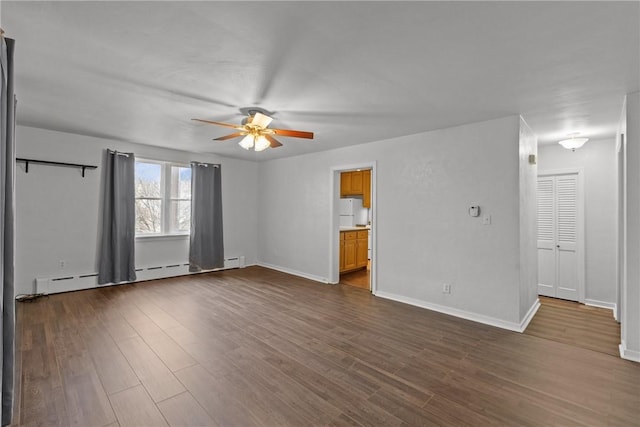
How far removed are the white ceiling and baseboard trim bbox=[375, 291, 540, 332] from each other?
7.90ft

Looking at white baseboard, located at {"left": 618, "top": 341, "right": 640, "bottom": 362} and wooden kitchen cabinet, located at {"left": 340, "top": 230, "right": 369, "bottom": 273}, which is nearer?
white baseboard, located at {"left": 618, "top": 341, "right": 640, "bottom": 362}

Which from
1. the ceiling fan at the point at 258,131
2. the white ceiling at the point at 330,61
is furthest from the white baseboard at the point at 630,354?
the ceiling fan at the point at 258,131

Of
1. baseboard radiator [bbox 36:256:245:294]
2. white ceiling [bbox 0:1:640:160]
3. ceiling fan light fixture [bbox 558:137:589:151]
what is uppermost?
white ceiling [bbox 0:1:640:160]

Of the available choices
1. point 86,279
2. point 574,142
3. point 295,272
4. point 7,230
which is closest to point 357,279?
point 295,272

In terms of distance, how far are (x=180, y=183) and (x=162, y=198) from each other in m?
0.46

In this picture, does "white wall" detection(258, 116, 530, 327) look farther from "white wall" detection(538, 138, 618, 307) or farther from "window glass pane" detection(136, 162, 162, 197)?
"window glass pane" detection(136, 162, 162, 197)

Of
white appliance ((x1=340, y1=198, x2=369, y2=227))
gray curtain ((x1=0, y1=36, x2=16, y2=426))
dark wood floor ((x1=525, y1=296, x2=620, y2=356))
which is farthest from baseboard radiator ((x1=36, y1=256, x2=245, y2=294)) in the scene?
dark wood floor ((x1=525, y1=296, x2=620, y2=356))

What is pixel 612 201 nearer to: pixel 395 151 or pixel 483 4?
pixel 395 151

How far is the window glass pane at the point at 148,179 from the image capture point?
5.34 metres

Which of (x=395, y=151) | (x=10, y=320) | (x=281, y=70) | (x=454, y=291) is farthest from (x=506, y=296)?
(x=10, y=320)

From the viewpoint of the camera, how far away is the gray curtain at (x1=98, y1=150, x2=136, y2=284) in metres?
4.79

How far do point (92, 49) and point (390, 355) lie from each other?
3.44 metres

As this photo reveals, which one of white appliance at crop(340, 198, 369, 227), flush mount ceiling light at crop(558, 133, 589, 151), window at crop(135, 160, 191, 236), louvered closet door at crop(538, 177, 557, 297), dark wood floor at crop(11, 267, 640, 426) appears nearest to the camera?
dark wood floor at crop(11, 267, 640, 426)

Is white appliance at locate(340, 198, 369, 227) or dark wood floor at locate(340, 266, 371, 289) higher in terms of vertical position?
white appliance at locate(340, 198, 369, 227)
